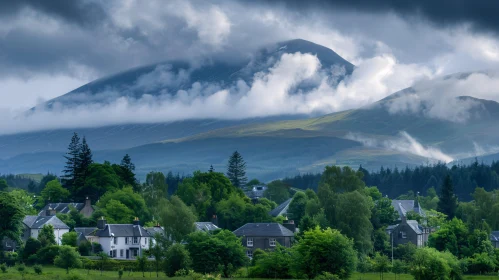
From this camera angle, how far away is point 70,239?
125750 mm

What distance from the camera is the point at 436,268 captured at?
3733 inches

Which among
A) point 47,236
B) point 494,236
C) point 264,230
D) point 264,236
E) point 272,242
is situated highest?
point 264,230

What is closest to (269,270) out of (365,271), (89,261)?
(365,271)

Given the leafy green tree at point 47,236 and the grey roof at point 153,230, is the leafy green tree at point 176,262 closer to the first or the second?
the leafy green tree at point 47,236

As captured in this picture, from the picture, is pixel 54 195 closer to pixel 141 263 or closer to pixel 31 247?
pixel 31 247

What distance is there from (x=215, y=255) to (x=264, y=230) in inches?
1208

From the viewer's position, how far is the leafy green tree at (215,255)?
101m

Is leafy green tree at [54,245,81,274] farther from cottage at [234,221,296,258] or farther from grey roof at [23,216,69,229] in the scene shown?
cottage at [234,221,296,258]

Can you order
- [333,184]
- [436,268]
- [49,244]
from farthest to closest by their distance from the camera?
[333,184] → [49,244] → [436,268]

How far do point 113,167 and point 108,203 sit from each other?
30265 millimetres

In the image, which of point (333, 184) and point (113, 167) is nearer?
point (333, 184)

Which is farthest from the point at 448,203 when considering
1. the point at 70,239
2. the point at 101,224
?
the point at 70,239

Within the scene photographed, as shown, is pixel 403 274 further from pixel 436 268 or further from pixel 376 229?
pixel 376 229

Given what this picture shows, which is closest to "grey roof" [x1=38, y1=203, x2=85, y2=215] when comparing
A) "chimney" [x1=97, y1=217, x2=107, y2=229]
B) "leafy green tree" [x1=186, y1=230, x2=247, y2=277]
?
"chimney" [x1=97, y1=217, x2=107, y2=229]
